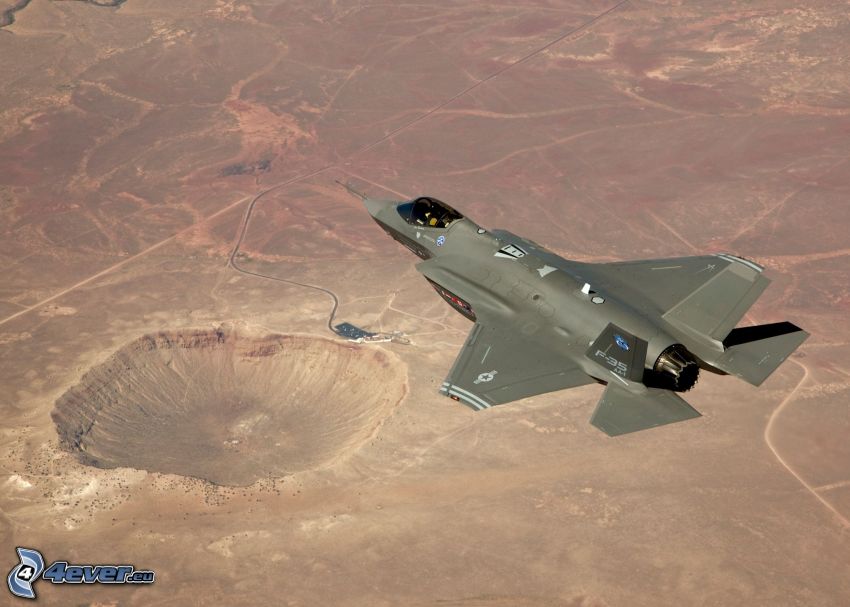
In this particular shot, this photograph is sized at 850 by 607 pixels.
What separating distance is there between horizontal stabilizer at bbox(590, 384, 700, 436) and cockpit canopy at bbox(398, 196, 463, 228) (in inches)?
488

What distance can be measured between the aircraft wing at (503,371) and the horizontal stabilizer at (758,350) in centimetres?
588

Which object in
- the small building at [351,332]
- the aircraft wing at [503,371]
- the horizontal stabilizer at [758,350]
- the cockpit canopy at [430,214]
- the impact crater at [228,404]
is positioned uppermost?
the horizontal stabilizer at [758,350]

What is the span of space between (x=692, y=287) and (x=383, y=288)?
22291 mm

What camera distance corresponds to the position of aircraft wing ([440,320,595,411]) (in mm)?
37781

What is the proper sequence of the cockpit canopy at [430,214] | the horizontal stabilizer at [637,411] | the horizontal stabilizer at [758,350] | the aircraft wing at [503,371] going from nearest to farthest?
1. the horizontal stabilizer at [637,411]
2. the aircraft wing at [503,371]
3. the horizontal stabilizer at [758,350]
4. the cockpit canopy at [430,214]

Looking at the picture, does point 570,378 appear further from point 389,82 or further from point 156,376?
point 389,82

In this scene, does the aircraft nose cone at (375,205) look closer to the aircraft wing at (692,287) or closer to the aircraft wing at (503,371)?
the aircraft wing at (503,371)

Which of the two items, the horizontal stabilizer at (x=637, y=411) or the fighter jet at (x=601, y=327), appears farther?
the fighter jet at (x=601, y=327)

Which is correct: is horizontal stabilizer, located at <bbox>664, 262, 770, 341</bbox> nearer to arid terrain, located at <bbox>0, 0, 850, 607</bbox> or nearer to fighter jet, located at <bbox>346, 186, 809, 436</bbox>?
fighter jet, located at <bbox>346, 186, 809, 436</bbox>

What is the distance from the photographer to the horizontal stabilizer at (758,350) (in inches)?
1519

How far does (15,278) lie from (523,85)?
45.6 meters

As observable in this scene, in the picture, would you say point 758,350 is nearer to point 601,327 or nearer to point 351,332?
point 601,327

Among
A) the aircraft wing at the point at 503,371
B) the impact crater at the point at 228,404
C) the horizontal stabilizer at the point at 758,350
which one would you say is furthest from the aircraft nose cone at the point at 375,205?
the horizontal stabilizer at the point at 758,350

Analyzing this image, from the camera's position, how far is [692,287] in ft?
138
